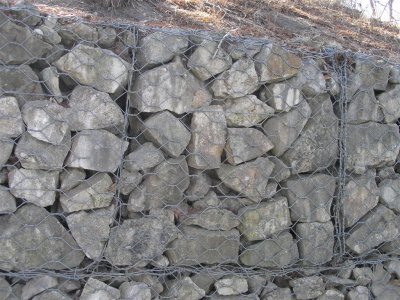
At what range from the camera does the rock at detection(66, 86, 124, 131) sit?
97.1 inches

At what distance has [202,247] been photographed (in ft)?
8.83

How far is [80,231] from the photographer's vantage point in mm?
2482

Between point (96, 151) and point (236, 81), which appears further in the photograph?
point (236, 81)

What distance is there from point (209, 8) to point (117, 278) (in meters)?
2.14

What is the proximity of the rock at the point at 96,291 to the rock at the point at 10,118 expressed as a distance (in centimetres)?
84

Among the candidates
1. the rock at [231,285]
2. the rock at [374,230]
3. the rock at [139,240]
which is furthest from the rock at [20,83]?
the rock at [374,230]

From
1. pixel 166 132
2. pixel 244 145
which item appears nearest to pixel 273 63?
pixel 244 145

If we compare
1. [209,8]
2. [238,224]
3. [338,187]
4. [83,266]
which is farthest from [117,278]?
[209,8]

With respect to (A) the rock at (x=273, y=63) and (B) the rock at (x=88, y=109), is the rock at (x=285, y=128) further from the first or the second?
(B) the rock at (x=88, y=109)

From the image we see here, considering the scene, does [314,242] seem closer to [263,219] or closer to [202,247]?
[263,219]

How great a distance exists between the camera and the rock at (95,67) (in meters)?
2.47

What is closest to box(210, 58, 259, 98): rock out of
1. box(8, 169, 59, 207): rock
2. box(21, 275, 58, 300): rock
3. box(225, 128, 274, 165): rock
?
box(225, 128, 274, 165): rock

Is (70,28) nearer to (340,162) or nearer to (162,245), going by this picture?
(162,245)

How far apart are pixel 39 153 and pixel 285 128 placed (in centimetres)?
137
